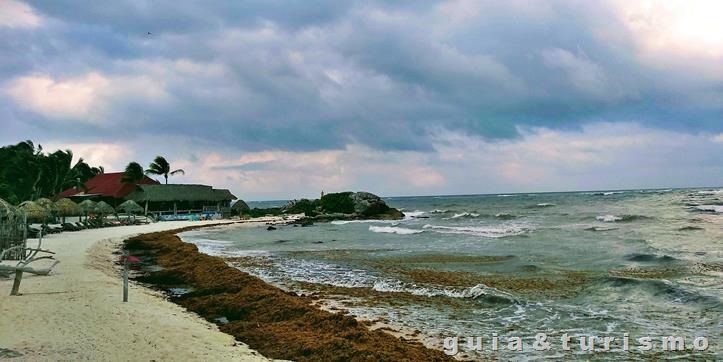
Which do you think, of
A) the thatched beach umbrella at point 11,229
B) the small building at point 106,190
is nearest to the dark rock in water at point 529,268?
the thatched beach umbrella at point 11,229

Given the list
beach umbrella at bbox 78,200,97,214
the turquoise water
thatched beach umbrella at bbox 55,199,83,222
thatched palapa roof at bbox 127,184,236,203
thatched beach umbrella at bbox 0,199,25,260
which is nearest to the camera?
the turquoise water

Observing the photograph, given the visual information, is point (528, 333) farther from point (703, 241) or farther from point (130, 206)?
point (130, 206)

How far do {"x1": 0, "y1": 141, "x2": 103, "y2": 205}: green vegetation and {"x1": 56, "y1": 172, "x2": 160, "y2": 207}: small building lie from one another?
16.8ft

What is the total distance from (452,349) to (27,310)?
Answer: 28.8 ft

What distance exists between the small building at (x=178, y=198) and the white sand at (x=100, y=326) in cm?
4345

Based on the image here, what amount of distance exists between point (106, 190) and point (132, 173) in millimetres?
3363

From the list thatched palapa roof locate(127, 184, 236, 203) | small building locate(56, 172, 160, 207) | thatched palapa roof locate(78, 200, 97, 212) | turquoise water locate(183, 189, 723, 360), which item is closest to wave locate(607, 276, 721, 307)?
turquoise water locate(183, 189, 723, 360)

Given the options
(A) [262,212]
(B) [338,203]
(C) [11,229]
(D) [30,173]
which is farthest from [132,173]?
(C) [11,229]

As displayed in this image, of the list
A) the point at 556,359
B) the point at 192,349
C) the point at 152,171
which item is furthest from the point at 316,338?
the point at 152,171

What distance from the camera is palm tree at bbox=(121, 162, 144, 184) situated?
189 ft

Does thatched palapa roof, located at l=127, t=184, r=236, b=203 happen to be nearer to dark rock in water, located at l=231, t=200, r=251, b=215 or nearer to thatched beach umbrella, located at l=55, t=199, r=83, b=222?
dark rock in water, located at l=231, t=200, r=251, b=215

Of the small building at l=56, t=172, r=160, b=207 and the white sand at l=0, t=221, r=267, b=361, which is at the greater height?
the small building at l=56, t=172, r=160, b=207

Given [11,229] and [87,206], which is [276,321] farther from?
[87,206]

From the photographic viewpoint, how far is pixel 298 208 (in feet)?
247
